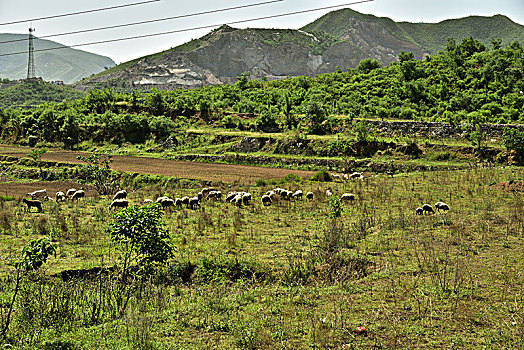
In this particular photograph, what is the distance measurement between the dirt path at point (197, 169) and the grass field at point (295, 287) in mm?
15853

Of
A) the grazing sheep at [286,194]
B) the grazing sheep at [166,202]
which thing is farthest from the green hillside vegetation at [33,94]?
the grazing sheep at [286,194]

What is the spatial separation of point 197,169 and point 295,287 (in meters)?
27.9

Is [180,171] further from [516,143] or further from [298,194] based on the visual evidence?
[516,143]

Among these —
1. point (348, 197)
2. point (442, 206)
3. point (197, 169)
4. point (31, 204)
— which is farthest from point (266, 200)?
point (197, 169)

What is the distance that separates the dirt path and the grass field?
15.9 m

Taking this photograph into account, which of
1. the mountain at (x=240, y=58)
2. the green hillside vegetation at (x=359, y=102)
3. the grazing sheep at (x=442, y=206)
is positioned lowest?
the grazing sheep at (x=442, y=206)

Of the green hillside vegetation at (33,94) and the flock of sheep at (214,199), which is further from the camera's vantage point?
the green hillside vegetation at (33,94)

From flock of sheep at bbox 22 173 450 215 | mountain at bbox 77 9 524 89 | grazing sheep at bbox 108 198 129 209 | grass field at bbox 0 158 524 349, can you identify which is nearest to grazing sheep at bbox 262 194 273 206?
flock of sheep at bbox 22 173 450 215

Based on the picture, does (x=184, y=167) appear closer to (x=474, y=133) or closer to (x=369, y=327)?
(x=474, y=133)

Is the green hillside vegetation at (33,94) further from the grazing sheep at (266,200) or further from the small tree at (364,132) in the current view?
the grazing sheep at (266,200)

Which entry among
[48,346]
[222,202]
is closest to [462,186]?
[222,202]

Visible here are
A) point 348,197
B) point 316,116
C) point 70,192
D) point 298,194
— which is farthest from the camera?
point 316,116

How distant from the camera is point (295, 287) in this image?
8.69m

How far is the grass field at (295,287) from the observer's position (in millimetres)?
6297
